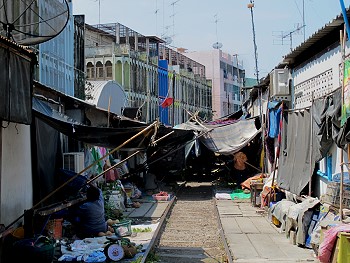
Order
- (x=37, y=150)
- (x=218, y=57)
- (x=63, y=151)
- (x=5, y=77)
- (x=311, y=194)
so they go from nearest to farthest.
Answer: (x=5, y=77), (x=37, y=150), (x=311, y=194), (x=63, y=151), (x=218, y=57)

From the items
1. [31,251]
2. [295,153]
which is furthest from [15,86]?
[295,153]

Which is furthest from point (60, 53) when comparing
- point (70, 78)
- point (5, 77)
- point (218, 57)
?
point (218, 57)

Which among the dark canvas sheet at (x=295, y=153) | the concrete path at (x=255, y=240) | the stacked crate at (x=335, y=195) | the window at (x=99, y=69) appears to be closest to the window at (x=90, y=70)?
the window at (x=99, y=69)

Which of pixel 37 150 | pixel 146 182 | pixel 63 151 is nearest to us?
pixel 37 150

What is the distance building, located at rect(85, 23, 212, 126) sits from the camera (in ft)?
131

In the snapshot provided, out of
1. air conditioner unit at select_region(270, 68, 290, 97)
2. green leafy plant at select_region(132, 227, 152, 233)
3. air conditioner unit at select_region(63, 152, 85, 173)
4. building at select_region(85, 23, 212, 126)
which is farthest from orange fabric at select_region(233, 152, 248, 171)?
air conditioner unit at select_region(63, 152, 85, 173)

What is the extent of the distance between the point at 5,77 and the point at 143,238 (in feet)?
19.5

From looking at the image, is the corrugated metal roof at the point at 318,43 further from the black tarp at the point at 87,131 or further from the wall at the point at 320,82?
the black tarp at the point at 87,131

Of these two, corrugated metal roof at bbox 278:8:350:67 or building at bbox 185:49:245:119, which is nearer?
corrugated metal roof at bbox 278:8:350:67

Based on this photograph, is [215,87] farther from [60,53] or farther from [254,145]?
[60,53]

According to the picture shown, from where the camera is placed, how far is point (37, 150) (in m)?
10.7

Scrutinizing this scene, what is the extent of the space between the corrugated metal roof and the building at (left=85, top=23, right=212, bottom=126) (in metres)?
18.6

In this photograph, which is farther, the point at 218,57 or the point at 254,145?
the point at 218,57

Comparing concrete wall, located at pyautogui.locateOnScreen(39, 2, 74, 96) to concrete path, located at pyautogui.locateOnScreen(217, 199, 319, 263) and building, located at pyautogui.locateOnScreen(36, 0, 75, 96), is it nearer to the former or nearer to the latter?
building, located at pyautogui.locateOnScreen(36, 0, 75, 96)
